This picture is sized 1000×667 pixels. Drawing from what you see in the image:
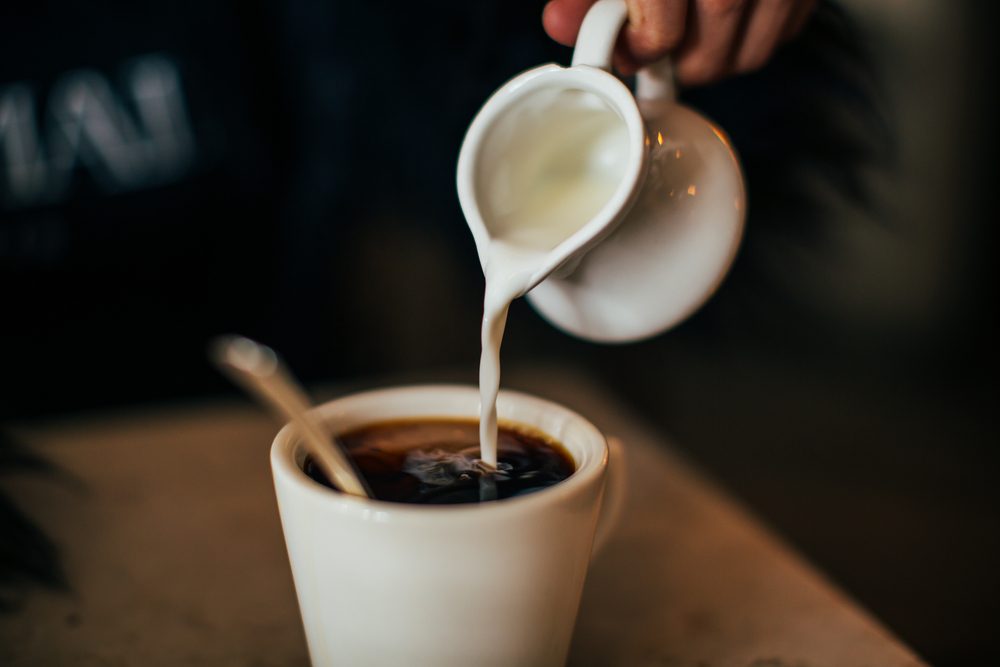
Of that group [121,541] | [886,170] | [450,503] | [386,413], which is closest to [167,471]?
[121,541]

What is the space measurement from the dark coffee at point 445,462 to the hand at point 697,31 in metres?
0.28

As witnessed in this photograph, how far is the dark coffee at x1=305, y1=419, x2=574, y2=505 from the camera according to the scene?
1.62ft

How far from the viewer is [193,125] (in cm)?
119

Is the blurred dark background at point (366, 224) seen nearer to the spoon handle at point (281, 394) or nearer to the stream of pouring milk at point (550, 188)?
the stream of pouring milk at point (550, 188)

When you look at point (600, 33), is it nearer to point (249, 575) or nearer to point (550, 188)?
point (550, 188)

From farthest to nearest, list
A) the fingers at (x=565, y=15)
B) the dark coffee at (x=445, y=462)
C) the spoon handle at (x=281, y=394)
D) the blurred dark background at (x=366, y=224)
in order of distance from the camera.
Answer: the blurred dark background at (x=366, y=224)
the fingers at (x=565, y=15)
the dark coffee at (x=445, y=462)
the spoon handle at (x=281, y=394)

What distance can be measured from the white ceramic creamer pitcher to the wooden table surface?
22cm

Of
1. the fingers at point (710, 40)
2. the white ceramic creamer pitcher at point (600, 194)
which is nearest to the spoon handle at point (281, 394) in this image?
the white ceramic creamer pitcher at point (600, 194)

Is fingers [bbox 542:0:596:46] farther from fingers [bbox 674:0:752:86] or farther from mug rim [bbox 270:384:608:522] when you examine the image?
mug rim [bbox 270:384:608:522]

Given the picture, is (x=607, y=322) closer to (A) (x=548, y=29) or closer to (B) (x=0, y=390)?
(A) (x=548, y=29)

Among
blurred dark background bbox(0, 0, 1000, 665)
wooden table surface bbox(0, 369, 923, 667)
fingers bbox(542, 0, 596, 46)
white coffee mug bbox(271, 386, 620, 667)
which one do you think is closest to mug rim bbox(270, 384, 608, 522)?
white coffee mug bbox(271, 386, 620, 667)

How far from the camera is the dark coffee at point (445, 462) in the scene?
19.4 inches

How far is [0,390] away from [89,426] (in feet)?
1.56

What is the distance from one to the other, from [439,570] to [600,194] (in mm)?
284
